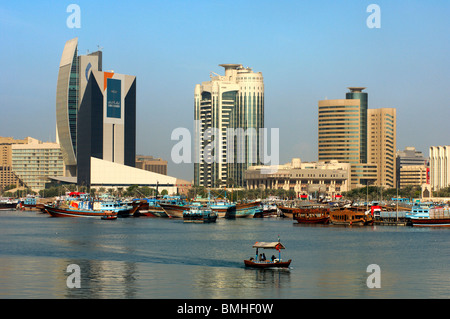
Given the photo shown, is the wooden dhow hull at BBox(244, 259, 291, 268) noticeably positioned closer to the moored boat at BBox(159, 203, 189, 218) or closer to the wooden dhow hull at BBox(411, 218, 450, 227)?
the wooden dhow hull at BBox(411, 218, 450, 227)

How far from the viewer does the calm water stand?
193ft

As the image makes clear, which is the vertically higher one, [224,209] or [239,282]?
[224,209]

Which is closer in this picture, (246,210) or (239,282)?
(239,282)

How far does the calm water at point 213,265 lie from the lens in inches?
2311

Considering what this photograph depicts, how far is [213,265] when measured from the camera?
246 ft

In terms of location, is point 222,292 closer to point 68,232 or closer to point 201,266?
point 201,266

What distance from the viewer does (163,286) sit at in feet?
199

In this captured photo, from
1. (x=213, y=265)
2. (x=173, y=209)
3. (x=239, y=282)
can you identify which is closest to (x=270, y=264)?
(x=239, y=282)

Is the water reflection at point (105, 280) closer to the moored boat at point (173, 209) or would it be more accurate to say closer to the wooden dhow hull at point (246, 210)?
the moored boat at point (173, 209)

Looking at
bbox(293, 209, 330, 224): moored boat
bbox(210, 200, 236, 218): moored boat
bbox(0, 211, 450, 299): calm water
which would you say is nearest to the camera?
bbox(0, 211, 450, 299): calm water
